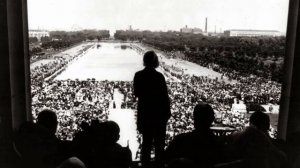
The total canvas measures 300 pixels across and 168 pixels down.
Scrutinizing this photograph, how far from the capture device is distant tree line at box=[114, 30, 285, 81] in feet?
112

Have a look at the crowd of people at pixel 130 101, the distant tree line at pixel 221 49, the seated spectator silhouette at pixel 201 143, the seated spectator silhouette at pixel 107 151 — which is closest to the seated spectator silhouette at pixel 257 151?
the seated spectator silhouette at pixel 201 143

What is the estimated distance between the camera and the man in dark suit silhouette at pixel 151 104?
12.3 ft

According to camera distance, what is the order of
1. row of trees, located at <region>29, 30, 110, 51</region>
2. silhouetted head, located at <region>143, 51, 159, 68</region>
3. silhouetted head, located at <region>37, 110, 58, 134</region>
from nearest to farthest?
1. silhouetted head, located at <region>37, 110, 58, 134</region>
2. silhouetted head, located at <region>143, 51, 159, 68</region>
3. row of trees, located at <region>29, 30, 110, 51</region>

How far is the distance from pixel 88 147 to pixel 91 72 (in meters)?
32.7

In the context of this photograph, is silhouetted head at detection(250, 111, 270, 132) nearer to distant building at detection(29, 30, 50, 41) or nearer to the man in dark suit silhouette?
the man in dark suit silhouette

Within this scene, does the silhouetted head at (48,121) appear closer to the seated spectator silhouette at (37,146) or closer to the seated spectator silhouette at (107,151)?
the seated spectator silhouette at (37,146)

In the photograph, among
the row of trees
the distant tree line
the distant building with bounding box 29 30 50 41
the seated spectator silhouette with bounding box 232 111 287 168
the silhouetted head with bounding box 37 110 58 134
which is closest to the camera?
the seated spectator silhouette with bounding box 232 111 287 168

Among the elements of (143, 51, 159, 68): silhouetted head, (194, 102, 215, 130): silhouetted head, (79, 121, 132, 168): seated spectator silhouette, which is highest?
(143, 51, 159, 68): silhouetted head

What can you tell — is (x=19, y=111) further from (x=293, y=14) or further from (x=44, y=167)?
(x=293, y=14)

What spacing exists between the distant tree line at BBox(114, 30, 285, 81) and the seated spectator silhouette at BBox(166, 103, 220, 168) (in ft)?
86.2

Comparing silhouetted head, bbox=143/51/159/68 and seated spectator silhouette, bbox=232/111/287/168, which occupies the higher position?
silhouetted head, bbox=143/51/159/68

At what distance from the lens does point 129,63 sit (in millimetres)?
40594

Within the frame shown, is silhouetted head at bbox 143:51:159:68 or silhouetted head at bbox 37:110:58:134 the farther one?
silhouetted head at bbox 143:51:159:68

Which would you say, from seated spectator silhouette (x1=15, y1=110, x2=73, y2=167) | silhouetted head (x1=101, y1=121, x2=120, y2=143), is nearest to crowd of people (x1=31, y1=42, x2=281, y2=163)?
seated spectator silhouette (x1=15, y1=110, x2=73, y2=167)
